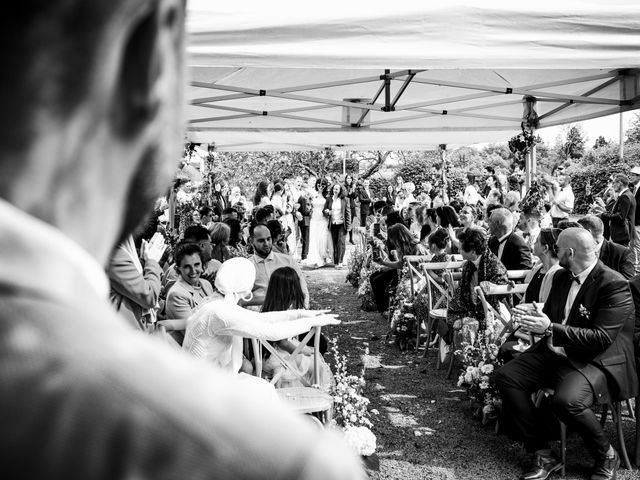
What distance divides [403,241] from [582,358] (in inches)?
175

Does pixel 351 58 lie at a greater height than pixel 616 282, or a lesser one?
greater

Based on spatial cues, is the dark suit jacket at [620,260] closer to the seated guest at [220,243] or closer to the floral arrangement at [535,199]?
the floral arrangement at [535,199]

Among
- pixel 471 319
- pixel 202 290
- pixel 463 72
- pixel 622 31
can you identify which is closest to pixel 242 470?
pixel 622 31

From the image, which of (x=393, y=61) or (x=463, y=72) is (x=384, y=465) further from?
(x=463, y=72)

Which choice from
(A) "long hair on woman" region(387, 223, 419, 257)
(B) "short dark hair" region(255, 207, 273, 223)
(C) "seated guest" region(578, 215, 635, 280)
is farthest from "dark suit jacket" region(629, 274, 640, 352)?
(B) "short dark hair" region(255, 207, 273, 223)

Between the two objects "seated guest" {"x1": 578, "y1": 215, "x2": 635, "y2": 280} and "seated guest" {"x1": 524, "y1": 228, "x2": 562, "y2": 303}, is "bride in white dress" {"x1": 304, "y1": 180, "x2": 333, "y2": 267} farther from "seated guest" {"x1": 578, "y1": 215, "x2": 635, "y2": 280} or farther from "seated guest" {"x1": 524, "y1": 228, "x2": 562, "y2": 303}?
"seated guest" {"x1": 524, "y1": 228, "x2": 562, "y2": 303}

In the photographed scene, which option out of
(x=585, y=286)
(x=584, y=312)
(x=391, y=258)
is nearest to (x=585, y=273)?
(x=585, y=286)

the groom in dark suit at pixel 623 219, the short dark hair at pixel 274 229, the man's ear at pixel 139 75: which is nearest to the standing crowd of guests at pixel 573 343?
the short dark hair at pixel 274 229

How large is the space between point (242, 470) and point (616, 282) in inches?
166

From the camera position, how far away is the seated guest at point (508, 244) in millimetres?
6438

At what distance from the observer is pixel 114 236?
0.49 metres

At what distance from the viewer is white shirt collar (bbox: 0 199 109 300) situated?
38 centimetres

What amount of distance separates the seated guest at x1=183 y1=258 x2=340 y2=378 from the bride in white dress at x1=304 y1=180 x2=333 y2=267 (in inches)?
433

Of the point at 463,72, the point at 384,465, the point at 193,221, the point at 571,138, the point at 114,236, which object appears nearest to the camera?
the point at 114,236
